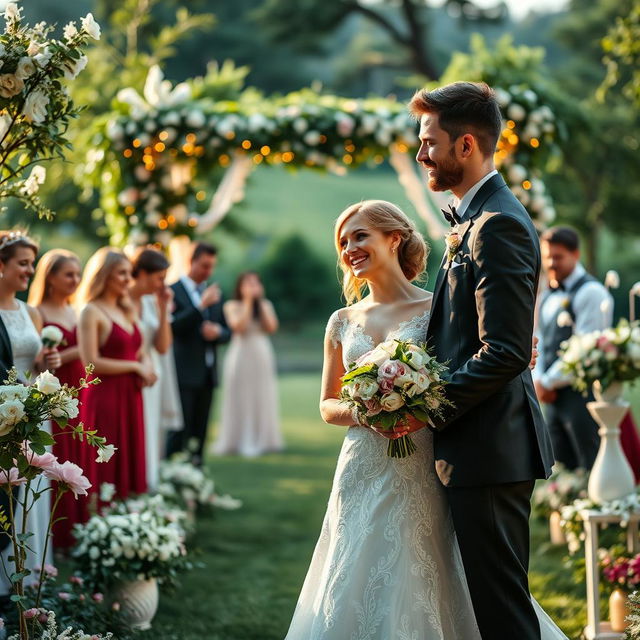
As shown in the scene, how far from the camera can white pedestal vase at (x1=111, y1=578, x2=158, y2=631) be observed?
214 inches

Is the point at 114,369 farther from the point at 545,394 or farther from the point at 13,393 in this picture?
the point at 13,393

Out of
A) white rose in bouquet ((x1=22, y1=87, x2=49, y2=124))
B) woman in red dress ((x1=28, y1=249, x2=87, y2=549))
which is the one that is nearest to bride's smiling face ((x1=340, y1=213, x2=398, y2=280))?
white rose in bouquet ((x1=22, y1=87, x2=49, y2=124))

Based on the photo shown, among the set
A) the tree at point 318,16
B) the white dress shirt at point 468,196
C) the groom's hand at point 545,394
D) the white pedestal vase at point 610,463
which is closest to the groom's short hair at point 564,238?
the groom's hand at point 545,394

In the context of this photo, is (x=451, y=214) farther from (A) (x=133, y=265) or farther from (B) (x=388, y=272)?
(A) (x=133, y=265)

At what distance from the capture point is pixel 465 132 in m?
3.60

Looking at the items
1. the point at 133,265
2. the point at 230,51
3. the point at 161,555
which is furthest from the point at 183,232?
the point at 230,51

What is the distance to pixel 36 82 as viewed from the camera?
396 cm

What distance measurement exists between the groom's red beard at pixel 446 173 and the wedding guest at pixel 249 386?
926 centimetres

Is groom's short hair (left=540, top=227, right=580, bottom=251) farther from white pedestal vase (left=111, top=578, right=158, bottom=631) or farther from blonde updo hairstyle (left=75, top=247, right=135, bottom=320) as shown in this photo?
white pedestal vase (left=111, top=578, right=158, bottom=631)

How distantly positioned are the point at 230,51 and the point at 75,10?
4.93 meters

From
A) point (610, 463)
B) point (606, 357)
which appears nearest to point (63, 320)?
point (606, 357)

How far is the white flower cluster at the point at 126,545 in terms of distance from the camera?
5.43 meters

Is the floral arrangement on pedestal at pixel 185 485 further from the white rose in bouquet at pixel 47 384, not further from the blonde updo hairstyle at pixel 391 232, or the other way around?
the white rose in bouquet at pixel 47 384

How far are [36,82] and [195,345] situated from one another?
5.48 m
